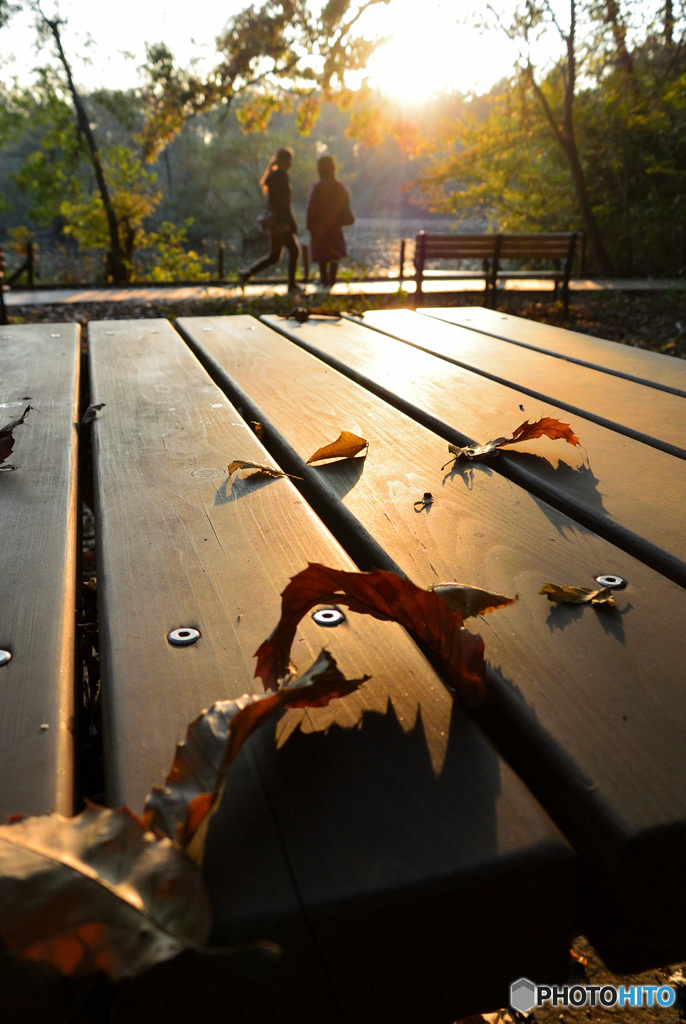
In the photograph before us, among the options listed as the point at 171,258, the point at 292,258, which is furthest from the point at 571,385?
the point at 171,258

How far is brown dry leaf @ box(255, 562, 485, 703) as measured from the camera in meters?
0.62

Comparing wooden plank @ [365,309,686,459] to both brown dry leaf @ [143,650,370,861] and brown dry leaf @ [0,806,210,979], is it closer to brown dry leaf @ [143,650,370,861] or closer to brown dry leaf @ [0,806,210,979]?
brown dry leaf @ [143,650,370,861]

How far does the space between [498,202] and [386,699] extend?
16.1m

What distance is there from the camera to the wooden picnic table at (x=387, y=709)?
0.46 m

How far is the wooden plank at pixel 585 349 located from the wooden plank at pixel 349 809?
4.12 ft

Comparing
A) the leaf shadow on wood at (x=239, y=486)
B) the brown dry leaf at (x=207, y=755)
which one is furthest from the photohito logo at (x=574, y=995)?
the leaf shadow on wood at (x=239, y=486)

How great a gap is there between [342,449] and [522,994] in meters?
0.78

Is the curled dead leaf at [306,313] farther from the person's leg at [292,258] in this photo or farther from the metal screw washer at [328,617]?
the person's leg at [292,258]

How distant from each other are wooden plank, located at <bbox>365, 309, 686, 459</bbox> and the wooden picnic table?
5cm

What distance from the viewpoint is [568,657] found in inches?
26.0

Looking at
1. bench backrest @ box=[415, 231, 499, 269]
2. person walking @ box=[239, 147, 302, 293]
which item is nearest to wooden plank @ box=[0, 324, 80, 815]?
bench backrest @ box=[415, 231, 499, 269]

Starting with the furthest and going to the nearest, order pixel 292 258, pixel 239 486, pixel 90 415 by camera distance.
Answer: pixel 292 258 < pixel 90 415 < pixel 239 486

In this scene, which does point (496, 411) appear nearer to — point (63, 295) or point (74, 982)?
point (74, 982)

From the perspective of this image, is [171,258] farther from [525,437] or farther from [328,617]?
[328,617]
